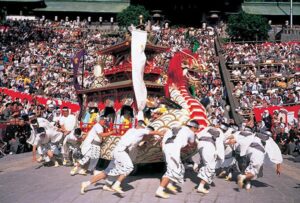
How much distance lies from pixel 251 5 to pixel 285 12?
3953 mm

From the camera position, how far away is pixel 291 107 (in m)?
20.7

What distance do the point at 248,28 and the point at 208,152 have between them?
27.5 meters

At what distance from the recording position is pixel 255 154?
36.2 ft

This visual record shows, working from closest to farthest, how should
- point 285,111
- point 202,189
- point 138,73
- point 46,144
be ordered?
point 202,189 < point 138,73 < point 46,144 < point 285,111

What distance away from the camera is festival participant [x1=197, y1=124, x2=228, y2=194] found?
1061 cm

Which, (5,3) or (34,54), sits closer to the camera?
(34,54)

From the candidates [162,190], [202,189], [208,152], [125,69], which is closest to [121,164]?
[162,190]

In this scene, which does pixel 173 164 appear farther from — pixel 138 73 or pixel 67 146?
pixel 67 146

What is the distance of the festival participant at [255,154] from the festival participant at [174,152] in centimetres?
151

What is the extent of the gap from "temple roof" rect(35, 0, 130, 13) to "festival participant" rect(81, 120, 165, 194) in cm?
4032

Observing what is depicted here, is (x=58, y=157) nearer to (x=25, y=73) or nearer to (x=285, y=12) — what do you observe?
(x=25, y=73)

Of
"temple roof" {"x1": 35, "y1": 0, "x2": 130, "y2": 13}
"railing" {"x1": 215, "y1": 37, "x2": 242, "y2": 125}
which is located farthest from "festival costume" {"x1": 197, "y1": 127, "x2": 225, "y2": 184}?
"temple roof" {"x1": 35, "y1": 0, "x2": 130, "y2": 13}

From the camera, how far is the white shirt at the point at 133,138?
34.1 feet

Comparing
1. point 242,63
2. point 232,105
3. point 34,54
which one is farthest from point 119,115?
point 34,54
